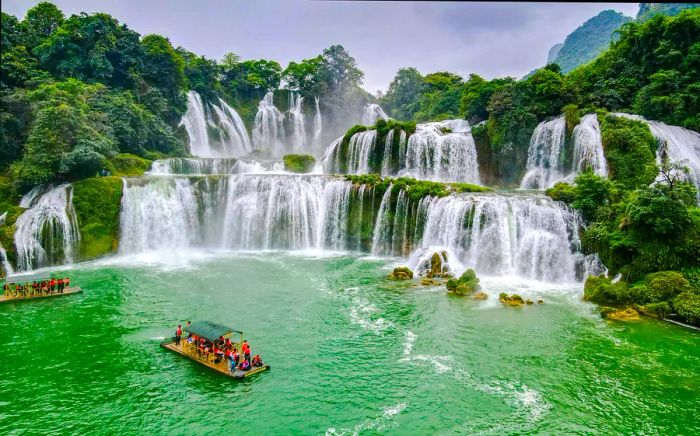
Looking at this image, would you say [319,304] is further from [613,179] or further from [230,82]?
[230,82]

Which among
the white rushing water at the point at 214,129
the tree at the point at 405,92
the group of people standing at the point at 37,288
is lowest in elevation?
the group of people standing at the point at 37,288

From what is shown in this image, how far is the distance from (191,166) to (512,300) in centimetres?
2777

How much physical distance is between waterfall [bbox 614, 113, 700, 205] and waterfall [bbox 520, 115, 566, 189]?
4.82 meters

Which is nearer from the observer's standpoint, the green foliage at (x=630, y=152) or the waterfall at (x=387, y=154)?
the green foliage at (x=630, y=152)

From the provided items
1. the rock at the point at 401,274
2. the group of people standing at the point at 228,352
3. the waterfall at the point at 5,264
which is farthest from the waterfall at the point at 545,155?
the waterfall at the point at 5,264

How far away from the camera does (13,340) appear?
1659cm

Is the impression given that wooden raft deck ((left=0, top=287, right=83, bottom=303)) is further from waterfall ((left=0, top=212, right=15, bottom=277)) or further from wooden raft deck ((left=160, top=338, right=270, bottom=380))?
wooden raft deck ((left=160, top=338, right=270, bottom=380))

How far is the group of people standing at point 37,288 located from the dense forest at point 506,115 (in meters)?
8.92

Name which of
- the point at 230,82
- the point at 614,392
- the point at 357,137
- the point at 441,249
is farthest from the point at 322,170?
the point at 614,392

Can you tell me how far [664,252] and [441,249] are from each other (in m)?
10.2

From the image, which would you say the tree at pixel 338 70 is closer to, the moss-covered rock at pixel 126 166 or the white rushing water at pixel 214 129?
the white rushing water at pixel 214 129

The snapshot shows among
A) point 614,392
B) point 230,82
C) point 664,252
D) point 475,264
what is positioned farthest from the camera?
point 230,82

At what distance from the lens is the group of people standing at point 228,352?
47.8 ft

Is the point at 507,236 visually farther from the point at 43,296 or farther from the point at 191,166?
the point at 191,166
